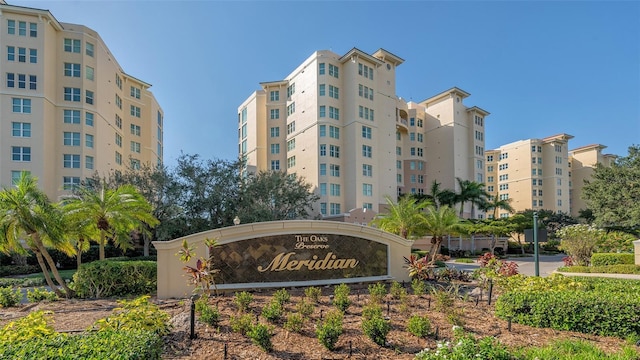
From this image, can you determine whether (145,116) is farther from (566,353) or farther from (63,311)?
(566,353)

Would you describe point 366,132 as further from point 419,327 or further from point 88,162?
point 419,327

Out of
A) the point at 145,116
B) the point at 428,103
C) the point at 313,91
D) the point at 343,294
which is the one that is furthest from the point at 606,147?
the point at 343,294

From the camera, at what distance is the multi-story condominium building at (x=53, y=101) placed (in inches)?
1390

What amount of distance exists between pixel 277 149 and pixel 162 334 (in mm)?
46195

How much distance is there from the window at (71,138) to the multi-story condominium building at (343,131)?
17.4 metres

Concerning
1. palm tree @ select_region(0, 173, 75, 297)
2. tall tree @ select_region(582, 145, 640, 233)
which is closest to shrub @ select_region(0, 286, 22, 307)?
palm tree @ select_region(0, 173, 75, 297)

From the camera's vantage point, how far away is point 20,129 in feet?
117

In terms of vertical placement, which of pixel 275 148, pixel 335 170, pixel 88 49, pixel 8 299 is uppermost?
pixel 88 49

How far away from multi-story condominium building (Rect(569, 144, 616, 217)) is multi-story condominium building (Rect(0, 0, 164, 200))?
301ft

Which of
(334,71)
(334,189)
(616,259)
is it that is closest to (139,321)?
(616,259)

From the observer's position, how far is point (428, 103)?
218ft

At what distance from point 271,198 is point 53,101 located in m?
24.3

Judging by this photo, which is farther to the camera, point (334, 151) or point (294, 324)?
point (334, 151)

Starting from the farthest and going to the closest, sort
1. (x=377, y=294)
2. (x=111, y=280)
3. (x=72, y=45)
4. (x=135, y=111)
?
1. (x=135, y=111)
2. (x=72, y=45)
3. (x=111, y=280)
4. (x=377, y=294)
